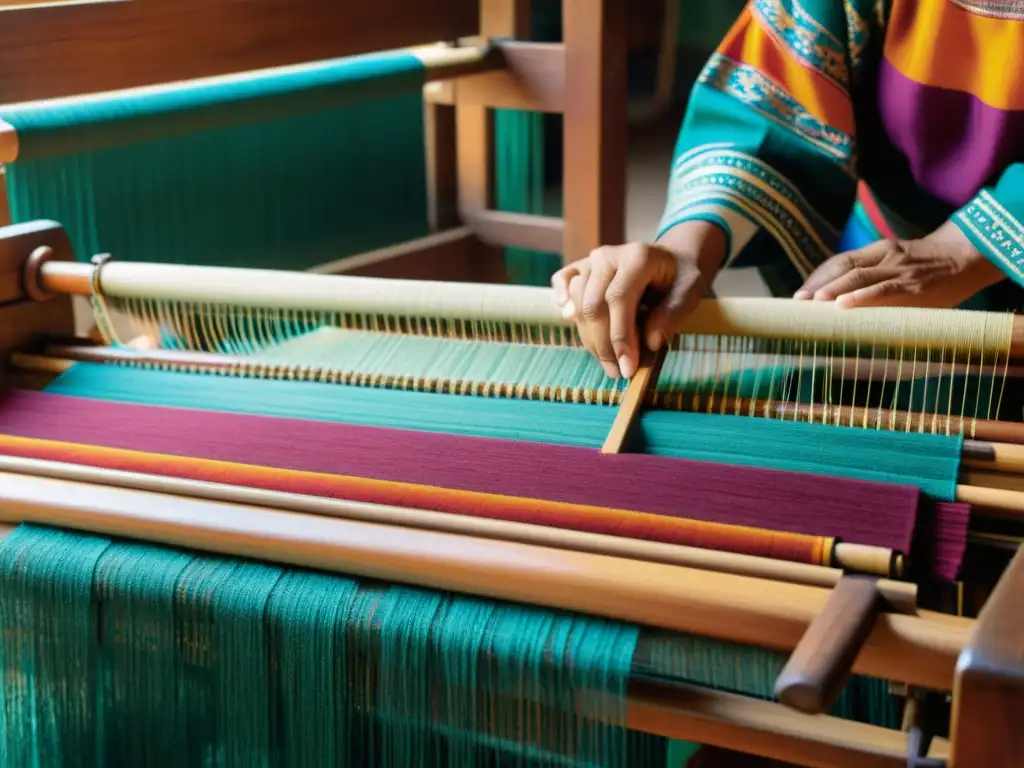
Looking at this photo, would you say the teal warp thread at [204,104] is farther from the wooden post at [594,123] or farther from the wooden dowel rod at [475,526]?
the wooden dowel rod at [475,526]

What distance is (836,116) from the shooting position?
4.48 ft

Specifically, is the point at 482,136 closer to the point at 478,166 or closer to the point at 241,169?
the point at 478,166

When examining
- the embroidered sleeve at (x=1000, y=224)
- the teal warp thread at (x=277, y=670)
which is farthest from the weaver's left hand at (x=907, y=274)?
the teal warp thread at (x=277, y=670)

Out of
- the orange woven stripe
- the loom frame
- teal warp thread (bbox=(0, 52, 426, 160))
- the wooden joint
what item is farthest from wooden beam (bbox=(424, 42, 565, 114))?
the wooden joint

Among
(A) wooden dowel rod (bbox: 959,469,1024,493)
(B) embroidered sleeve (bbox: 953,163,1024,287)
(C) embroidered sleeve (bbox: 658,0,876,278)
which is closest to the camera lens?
(A) wooden dowel rod (bbox: 959,469,1024,493)

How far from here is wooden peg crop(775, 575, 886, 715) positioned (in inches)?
22.1

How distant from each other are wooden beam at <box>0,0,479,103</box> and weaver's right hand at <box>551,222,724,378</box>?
3.03 ft

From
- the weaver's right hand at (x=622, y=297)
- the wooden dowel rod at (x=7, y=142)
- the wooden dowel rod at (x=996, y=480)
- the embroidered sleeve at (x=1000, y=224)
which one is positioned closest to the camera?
the wooden dowel rod at (x=996, y=480)

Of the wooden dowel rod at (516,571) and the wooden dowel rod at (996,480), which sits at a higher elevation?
the wooden dowel rod at (996,480)

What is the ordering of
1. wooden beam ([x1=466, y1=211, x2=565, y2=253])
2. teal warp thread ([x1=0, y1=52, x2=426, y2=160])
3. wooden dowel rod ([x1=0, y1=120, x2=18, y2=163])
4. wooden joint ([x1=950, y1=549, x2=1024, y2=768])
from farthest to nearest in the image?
wooden beam ([x1=466, y1=211, x2=565, y2=253])
teal warp thread ([x1=0, y1=52, x2=426, y2=160])
wooden dowel rod ([x1=0, y1=120, x2=18, y2=163])
wooden joint ([x1=950, y1=549, x2=1024, y2=768])

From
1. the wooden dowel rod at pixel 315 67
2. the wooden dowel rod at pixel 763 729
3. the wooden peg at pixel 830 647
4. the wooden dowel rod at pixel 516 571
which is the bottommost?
the wooden dowel rod at pixel 763 729

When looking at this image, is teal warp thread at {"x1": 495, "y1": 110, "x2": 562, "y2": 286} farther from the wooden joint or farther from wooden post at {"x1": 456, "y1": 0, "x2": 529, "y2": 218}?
the wooden joint

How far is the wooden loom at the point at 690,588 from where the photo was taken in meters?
0.58

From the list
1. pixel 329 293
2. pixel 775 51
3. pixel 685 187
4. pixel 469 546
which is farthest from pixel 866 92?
pixel 469 546
